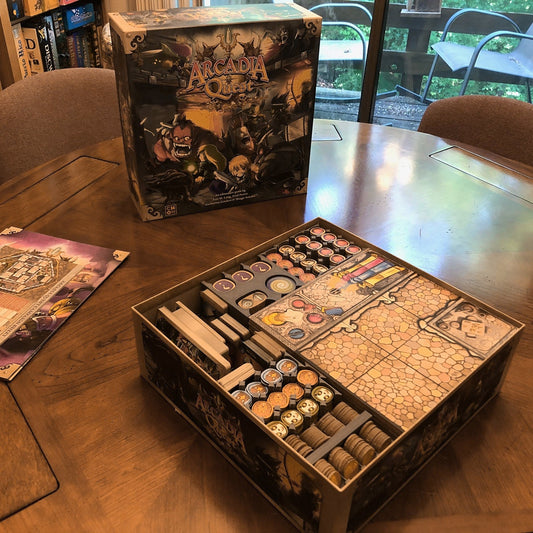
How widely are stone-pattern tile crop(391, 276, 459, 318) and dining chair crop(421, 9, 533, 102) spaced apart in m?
2.37

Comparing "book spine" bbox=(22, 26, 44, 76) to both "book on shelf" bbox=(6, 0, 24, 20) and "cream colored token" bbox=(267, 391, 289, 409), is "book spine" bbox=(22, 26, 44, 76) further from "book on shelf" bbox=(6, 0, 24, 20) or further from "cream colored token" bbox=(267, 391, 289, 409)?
"cream colored token" bbox=(267, 391, 289, 409)

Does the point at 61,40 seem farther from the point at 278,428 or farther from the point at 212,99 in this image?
the point at 278,428

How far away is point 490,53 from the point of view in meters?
2.84

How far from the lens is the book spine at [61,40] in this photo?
2688 mm

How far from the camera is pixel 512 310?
0.98 metres

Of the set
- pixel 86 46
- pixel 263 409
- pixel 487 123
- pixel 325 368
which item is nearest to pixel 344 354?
pixel 325 368

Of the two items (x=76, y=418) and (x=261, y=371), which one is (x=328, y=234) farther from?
(x=76, y=418)

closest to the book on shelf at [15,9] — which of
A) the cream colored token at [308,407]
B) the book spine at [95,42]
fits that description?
the book spine at [95,42]

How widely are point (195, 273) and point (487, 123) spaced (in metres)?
1.02

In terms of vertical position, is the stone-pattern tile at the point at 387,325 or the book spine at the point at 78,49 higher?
the stone-pattern tile at the point at 387,325

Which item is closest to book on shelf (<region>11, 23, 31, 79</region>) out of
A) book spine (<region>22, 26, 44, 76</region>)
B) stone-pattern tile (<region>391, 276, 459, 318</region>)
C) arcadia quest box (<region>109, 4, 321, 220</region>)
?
book spine (<region>22, 26, 44, 76</region>)

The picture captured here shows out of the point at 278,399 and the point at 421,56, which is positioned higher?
the point at 278,399

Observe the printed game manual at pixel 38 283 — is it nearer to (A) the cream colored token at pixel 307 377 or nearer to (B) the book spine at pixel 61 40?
(A) the cream colored token at pixel 307 377

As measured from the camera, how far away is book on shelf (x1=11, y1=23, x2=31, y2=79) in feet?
8.05
